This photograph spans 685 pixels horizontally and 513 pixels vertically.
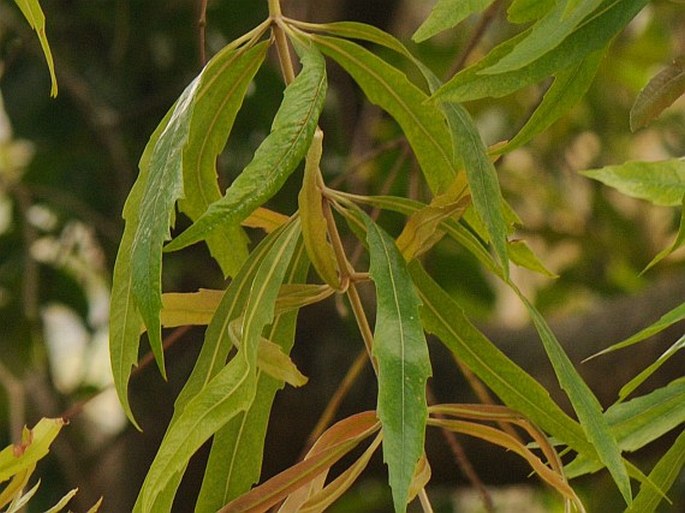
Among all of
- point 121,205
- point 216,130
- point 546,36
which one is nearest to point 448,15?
point 546,36

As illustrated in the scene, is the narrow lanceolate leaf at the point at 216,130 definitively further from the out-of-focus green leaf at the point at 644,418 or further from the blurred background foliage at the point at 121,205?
the blurred background foliage at the point at 121,205

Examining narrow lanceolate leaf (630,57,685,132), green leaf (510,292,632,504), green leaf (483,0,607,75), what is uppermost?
green leaf (483,0,607,75)

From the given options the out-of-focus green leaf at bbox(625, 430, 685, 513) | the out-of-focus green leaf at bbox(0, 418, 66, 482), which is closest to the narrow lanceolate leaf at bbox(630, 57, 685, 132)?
the out-of-focus green leaf at bbox(625, 430, 685, 513)

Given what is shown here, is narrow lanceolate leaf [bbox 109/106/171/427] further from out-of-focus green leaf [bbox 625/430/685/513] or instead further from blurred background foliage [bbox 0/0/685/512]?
blurred background foliage [bbox 0/0/685/512]

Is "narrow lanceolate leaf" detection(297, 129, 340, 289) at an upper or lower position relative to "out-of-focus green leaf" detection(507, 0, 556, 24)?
lower

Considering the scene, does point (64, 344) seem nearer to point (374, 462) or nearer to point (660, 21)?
point (374, 462)

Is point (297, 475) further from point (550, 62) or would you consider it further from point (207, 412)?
point (550, 62)
